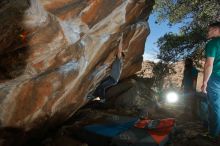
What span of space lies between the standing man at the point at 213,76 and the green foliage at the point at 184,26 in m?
6.25

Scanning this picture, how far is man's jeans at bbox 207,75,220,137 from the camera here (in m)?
6.50

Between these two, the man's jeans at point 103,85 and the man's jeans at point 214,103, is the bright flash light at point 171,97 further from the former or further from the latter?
the man's jeans at point 214,103

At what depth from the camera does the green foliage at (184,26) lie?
42.7 feet

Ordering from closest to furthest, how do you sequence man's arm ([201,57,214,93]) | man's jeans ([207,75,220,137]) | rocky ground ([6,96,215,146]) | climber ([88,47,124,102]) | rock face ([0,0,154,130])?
rock face ([0,0,154,130]) → man's arm ([201,57,214,93]) → man's jeans ([207,75,220,137]) → rocky ground ([6,96,215,146]) → climber ([88,47,124,102])

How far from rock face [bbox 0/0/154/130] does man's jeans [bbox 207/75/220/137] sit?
285 cm

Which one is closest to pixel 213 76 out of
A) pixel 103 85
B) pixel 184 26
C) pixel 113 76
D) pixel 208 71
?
pixel 208 71

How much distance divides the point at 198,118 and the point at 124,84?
3.20m

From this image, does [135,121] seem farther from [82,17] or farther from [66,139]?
[82,17]

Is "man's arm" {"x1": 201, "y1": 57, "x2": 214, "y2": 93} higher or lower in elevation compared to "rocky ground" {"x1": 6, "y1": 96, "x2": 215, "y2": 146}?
higher

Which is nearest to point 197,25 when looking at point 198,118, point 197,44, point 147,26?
point 197,44

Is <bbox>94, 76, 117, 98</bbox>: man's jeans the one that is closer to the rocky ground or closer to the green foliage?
the rocky ground

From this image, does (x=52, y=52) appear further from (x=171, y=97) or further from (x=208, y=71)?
(x=171, y=97)

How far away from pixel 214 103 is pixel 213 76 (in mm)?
566

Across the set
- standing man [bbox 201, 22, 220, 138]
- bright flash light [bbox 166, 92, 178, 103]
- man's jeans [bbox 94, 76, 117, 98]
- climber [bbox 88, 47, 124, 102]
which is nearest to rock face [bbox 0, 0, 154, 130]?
climber [bbox 88, 47, 124, 102]
